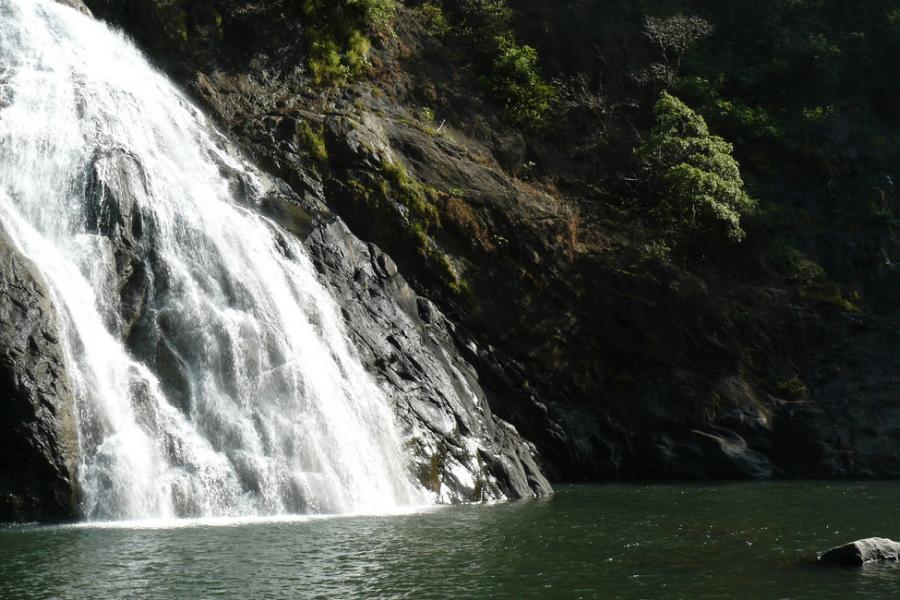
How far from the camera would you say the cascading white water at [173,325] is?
17516mm

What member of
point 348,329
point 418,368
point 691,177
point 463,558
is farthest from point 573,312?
point 463,558

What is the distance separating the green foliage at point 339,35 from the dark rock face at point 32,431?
1925cm

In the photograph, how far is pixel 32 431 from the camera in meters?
16.0

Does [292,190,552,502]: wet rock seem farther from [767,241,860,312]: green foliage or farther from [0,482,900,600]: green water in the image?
[767,241,860,312]: green foliage

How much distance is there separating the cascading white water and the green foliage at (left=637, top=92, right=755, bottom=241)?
15.7 metres

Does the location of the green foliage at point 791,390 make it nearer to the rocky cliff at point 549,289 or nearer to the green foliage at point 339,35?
the rocky cliff at point 549,289

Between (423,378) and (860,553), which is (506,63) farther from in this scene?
(860,553)

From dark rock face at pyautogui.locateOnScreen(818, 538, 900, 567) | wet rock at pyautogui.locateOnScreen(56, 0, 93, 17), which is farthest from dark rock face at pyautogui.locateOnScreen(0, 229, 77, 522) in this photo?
wet rock at pyautogui.locateOnScreen(56, 0, 93, 17)

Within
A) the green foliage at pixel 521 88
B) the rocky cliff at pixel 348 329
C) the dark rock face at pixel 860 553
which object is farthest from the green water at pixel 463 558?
the green foliage at pixel 521 88

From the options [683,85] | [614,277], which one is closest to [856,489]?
[614,277]

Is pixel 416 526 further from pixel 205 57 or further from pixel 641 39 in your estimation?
pixel 641 39

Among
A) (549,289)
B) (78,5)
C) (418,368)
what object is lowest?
(418,368)

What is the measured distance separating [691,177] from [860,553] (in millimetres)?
22311

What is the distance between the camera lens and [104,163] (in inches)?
856
